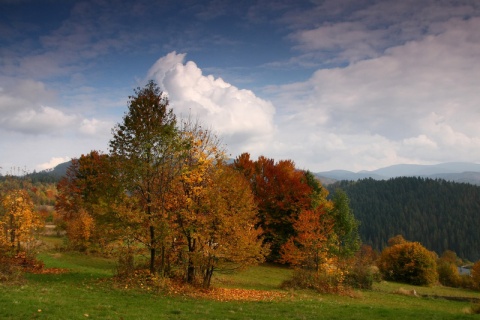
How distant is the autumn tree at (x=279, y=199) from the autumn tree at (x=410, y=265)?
21.3m

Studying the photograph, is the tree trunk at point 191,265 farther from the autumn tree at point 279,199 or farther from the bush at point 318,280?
the autumn tree at point 279,199

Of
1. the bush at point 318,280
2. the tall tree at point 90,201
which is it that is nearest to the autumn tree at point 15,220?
the tall tree at point 90,201

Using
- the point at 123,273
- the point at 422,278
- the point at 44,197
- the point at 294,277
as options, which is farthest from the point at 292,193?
the point at 44,197

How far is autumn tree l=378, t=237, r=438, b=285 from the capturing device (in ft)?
184

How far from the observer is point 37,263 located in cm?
3061

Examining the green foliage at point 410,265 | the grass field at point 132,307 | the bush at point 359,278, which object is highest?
the grass field at point 132,307

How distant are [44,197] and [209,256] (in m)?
151

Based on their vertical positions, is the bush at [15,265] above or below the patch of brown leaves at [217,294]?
above

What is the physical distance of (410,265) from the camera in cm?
5669

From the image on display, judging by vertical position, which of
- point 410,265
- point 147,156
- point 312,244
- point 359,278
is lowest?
point 410,265

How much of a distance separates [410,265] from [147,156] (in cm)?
5191

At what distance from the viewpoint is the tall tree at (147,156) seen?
24359 millimetres

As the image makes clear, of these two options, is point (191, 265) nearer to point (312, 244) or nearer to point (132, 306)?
point (132, 306)

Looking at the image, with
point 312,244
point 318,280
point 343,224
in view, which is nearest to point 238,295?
point 318,280
